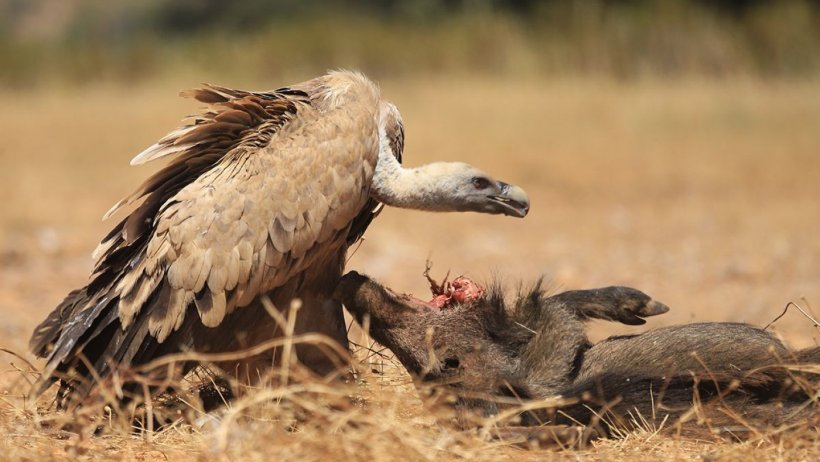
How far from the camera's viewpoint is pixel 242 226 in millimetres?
4621

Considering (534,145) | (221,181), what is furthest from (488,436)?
(534,145)

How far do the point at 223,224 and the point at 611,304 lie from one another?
1.63 meters

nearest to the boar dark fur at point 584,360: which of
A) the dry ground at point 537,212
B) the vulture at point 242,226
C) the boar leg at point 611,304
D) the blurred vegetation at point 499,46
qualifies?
the boar leg at point 611,304

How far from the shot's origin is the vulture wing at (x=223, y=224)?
459cm

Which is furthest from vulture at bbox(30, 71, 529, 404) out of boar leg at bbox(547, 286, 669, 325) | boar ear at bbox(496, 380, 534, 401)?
boar ear at bbox(496, 380, 534, 401)

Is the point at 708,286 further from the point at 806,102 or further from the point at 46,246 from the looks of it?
the point at 806,102

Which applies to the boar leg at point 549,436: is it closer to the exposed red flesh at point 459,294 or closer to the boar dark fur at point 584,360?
the boar dark fur at point 584,360

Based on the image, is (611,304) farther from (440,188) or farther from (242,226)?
(242,226)

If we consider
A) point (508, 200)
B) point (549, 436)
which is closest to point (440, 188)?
point (508, 200)

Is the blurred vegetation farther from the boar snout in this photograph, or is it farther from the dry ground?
the boar snout

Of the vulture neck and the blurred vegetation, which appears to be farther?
the blurred vegetation

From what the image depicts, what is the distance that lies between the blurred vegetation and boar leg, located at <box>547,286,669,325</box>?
13.0m

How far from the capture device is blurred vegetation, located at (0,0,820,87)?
17906mm

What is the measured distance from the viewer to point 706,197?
13.7m
